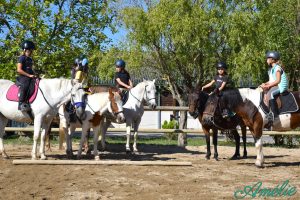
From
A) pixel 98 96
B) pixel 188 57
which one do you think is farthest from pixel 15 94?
pixel 188 57

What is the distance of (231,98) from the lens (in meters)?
10.6

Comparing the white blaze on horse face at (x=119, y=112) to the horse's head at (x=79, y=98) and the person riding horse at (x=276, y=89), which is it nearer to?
the horse's head at (x=79, y=98)

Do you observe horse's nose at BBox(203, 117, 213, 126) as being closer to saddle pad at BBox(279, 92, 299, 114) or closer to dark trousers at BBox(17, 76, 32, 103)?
saddle pad at BBox(279, 92, 299, 114)

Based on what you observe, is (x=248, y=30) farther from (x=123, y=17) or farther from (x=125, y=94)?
(x=125, y=94)

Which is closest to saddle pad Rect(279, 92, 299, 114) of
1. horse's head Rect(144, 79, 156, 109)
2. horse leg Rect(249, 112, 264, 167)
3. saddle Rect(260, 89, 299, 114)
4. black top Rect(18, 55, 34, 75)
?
saddle Rect(260, 89, 299, 114)

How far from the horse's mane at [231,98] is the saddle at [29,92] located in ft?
14.9

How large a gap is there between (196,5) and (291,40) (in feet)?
Answer: 14.8

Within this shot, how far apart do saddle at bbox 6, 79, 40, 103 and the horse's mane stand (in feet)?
14.9

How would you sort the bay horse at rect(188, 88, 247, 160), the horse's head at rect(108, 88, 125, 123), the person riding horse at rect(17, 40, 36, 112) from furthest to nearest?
the bay horse at rect(188, 88, 247, 160), the horse's head at rect(108, 88, 125, 123), the person riding horse at rect(17, 40, 36, 112)

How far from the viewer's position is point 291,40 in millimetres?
19312

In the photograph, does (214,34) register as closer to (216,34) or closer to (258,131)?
(216,34)

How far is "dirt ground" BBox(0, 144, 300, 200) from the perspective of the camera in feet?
23.5

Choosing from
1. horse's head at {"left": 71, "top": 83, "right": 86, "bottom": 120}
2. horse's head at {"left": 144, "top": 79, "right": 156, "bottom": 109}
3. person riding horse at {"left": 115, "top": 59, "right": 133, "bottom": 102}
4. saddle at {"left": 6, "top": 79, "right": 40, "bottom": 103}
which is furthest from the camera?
person riding horse at {"left": 115, "top": 59, "right": 133, "bottom": 102}

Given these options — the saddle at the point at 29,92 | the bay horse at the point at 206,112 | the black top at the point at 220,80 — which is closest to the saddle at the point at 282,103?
the bay horse at the point at 206,112
